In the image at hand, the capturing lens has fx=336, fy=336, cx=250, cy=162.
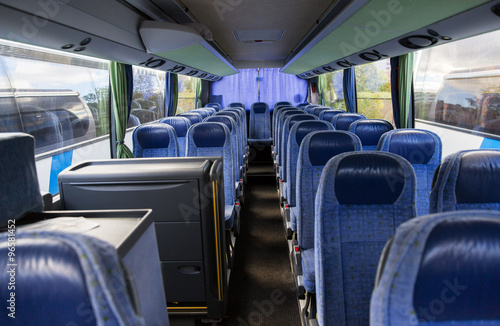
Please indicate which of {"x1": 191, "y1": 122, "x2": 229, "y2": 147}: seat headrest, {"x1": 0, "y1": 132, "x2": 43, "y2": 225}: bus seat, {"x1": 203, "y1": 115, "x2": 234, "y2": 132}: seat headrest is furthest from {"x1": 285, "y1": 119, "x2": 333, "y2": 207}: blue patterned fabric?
{"x1": 0, "y1": 132, "x2": 43, "y2": 225}: bus seat

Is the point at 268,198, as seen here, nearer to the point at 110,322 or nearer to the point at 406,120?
the point at 406,120

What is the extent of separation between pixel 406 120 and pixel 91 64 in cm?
493

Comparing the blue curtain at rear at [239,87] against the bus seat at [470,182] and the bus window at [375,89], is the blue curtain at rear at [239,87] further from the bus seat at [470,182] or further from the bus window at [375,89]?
the bus seat at [470,182]

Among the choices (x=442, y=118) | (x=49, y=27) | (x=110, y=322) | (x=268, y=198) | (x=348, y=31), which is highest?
(x=348, y=31)

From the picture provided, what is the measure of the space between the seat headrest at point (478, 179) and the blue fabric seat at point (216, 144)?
2670 mm

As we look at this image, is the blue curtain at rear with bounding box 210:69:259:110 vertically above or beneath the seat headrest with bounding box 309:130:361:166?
above

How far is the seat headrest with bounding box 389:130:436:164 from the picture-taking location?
316 centimetres

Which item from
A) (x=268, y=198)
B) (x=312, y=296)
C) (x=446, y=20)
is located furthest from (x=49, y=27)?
(x=268, y=198)

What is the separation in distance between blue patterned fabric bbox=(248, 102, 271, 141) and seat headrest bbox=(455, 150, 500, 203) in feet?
31.4

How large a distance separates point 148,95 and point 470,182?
672 centimetres

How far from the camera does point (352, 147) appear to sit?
9.73ft

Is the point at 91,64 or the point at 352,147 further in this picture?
the point at 91,64

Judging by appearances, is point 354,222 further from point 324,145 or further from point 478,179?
point 324,145

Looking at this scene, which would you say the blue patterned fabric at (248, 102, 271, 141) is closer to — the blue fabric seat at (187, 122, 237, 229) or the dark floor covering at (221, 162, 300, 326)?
the dark floor covering at (221, 162, 300, 326)
